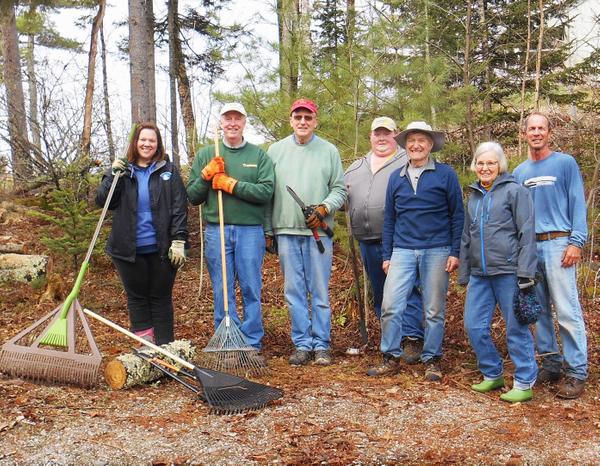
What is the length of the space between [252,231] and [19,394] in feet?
7.26

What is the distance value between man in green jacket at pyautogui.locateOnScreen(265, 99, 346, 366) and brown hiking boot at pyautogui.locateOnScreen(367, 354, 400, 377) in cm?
46

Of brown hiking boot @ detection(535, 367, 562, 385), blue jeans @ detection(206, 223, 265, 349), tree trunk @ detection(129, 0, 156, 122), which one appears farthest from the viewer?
tree trunk @ detection(129, 0, 156, 122)

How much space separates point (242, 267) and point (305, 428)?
181cm

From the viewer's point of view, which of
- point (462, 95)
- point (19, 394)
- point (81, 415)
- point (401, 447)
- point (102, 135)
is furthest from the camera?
point (102, 135)

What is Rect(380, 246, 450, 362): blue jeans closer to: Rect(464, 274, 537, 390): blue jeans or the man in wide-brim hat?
the man in wide-brim hat

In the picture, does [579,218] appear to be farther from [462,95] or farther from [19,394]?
[19,394]

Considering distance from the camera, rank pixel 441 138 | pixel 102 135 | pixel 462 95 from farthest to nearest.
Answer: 1. pixel 102 135
2. pixel 462 95
3. pixel 441 138

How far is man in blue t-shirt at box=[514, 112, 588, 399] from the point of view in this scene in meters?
4.36

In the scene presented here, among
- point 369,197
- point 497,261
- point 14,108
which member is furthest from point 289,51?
point 14,108

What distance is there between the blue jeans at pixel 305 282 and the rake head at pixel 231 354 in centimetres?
53

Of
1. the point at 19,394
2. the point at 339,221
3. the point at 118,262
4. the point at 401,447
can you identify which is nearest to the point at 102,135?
the point at 339,221

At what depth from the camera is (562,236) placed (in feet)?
14.4

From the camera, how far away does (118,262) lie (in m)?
5.03

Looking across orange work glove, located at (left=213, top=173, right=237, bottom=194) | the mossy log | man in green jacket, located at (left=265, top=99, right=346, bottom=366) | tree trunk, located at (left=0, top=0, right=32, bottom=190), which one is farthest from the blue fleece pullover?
tree trunk, located at (left=0, top=0, right=32, bottom=190)
